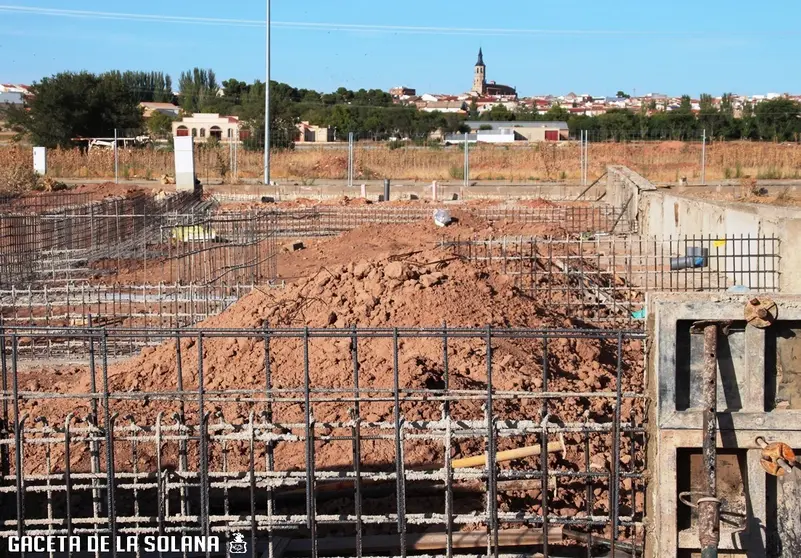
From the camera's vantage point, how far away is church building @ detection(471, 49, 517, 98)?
149375 millimetres

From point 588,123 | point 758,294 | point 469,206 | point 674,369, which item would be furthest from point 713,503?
point 588,123

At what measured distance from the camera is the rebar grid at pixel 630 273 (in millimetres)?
11445

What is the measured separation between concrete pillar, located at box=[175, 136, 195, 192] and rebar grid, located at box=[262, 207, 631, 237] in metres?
4.36

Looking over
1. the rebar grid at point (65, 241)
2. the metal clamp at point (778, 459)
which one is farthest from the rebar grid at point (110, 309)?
the metal clamp at point (778, 459)

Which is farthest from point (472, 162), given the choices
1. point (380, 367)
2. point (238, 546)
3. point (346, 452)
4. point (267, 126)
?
point (238, 546)

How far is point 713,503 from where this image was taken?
13.4ft

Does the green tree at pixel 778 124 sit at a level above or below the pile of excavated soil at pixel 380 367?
above

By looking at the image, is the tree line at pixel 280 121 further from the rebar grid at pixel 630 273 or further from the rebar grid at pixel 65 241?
the rebar grid at pixel 630 273

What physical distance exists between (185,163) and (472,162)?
14519 millimetres

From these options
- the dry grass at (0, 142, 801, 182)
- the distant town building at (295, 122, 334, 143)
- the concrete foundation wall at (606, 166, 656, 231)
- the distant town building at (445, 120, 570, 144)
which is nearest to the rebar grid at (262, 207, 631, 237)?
the concrete foundation wall at (606, 166, 656, 231)

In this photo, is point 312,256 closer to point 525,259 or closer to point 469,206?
point 525,259

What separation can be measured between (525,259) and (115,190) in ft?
53.1

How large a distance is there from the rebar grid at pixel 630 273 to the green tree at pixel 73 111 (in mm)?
33680

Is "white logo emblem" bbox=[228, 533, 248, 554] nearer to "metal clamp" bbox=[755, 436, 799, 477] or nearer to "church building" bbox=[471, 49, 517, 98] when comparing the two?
"metal clamp" bbox=[755, 436, 799, 477]
